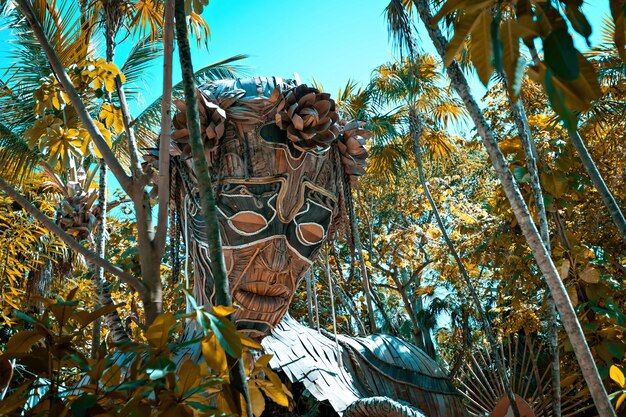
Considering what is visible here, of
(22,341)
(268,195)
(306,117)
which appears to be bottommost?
(22,341)

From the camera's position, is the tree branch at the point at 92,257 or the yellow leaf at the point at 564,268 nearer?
the tree branch at the point at 92,257

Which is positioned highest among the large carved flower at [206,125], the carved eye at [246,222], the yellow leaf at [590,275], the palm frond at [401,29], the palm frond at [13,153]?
the palm frond at [13,153]

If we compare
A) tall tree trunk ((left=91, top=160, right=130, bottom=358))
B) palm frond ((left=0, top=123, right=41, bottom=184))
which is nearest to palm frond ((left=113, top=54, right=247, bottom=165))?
palm frond ((left=0, top=123, right=41, bottom=184))

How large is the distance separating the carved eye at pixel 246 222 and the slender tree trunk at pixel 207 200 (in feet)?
5.94

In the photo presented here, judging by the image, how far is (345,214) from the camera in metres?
4.77

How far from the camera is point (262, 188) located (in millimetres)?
4340

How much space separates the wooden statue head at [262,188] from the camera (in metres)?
4.23

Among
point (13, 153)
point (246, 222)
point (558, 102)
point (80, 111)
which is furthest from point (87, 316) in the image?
point (13, 153)

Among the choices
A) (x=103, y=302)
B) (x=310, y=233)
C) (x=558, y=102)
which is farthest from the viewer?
(x=103, y=302)

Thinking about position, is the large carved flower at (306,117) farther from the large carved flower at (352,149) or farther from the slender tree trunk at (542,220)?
the slender tree trunk at (542,220)

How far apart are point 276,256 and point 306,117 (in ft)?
2.68

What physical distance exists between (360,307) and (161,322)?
469 inches

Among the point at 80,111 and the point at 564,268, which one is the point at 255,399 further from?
the point at 564,268

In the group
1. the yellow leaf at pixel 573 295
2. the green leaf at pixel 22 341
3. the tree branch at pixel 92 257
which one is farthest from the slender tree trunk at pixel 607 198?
the green leaf at pixel 22 341
